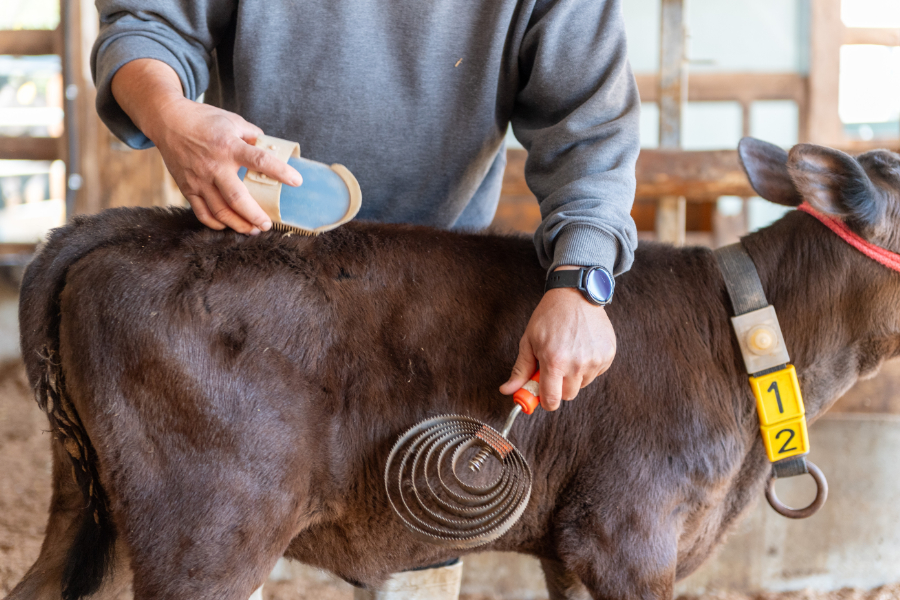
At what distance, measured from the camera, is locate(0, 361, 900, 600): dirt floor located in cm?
319

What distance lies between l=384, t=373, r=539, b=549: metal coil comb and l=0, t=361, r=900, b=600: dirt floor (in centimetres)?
191

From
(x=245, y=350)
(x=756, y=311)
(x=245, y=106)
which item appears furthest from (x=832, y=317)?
(x=245, y=106)

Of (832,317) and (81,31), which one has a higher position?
(81,31)

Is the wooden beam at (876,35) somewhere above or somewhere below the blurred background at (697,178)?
above

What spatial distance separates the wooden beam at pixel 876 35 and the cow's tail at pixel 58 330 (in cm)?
854

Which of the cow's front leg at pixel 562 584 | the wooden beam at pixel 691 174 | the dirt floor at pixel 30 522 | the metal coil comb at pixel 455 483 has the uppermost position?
the wooden beam at pixel 691 174

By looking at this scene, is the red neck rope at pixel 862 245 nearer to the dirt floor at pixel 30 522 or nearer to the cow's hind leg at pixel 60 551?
the cow's hind leg at pixel 60 551

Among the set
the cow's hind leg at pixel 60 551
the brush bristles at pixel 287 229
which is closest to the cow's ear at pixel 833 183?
the brush bristles at pixel 287 229

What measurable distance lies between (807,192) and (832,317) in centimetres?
35

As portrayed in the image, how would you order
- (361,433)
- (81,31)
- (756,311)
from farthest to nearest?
(81,31)
(756,311)
(361,433)

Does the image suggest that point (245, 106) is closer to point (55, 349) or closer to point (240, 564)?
point (55, 349)

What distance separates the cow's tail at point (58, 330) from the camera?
5.04ft

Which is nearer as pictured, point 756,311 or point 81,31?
point 756,311

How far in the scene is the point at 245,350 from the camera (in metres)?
1.54
